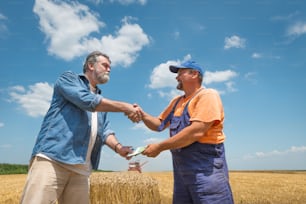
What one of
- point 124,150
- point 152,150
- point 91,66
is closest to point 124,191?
point 124,150

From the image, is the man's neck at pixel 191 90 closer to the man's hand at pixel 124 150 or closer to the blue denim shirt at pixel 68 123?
the blue denim shirt at pixel 68 123

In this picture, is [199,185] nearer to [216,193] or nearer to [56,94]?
[216,193]

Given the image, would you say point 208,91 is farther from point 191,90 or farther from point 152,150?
point 152,150

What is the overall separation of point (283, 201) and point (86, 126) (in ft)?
18.3

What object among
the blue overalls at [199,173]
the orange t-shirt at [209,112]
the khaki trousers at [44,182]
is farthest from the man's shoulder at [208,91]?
the khaki trousers at [44,182]

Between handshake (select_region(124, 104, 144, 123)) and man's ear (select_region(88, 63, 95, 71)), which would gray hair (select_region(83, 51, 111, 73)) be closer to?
man's ear (select_region(88, 63, 95, 71))

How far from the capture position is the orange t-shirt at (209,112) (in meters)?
3.23

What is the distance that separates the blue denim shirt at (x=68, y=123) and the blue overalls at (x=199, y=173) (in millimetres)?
791

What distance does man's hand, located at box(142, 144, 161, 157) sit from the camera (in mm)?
3513

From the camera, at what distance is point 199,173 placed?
3.25 meters

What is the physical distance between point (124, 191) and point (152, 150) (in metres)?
3.28

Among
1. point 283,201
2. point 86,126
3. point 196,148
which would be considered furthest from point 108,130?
point 283,201

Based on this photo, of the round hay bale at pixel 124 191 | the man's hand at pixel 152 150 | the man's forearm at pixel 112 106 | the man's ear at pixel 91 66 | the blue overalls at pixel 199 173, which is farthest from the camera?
the round hay bale at pixel 124 191

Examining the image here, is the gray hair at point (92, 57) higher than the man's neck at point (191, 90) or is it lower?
higher
